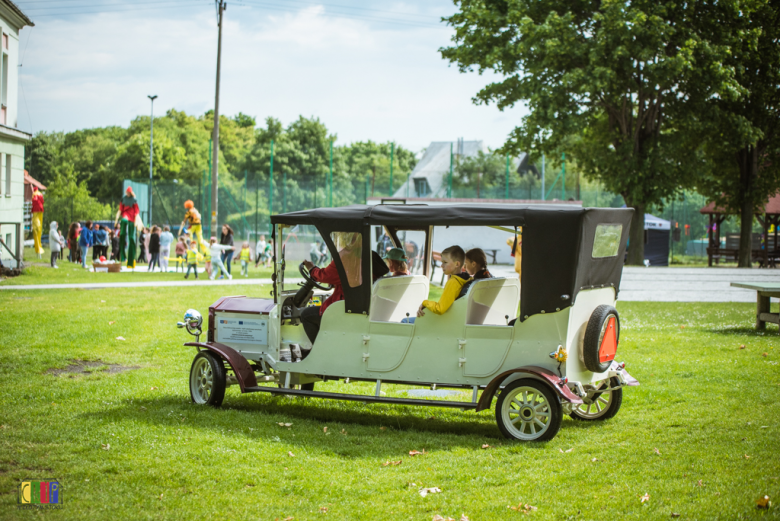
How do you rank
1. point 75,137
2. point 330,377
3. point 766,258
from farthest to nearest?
point 75,137 < point 766,258 < point 330,377

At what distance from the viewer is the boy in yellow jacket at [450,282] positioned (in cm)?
678

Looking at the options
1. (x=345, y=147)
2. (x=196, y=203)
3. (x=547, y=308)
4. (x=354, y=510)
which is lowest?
(x=354, y=510)

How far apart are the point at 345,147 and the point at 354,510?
77.5m

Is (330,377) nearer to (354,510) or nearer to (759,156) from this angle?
(354,510)

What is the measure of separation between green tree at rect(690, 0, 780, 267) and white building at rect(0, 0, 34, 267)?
80.3ft

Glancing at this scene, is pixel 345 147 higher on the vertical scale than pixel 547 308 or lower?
higher

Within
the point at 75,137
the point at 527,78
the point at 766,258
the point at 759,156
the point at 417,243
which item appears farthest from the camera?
the point at 75,137

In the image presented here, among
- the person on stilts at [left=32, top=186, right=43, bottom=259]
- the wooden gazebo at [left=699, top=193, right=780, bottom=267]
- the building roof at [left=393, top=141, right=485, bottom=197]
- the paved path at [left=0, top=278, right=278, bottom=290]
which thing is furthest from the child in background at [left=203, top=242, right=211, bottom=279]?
the wooden gazebo at [left=699, top=193, right=780, bottom=267]

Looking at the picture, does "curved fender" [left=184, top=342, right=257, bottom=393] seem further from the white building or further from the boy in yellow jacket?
the white building

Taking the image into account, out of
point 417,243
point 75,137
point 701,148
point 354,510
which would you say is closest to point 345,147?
point 75,137

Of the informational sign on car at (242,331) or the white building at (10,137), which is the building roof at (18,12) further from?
the informational sign on car at (242,331)

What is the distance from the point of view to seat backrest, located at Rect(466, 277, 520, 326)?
6.81 m

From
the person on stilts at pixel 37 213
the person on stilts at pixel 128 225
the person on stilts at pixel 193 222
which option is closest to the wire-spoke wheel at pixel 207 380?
the person on stilts at pixel 193 222

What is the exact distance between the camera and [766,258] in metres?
35.0
